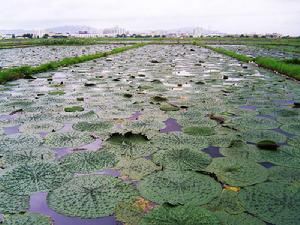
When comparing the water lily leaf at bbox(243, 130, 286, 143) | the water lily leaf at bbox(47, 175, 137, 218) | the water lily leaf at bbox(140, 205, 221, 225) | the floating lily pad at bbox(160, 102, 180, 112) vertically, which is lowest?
the water lily leaf at bbox(47, 175, 137, 218)

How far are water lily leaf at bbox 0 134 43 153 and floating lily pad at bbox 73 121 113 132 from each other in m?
0.76

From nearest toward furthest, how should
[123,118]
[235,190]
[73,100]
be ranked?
[235,190] < [123,118] < [73,100]

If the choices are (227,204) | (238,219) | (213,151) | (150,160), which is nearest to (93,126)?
(150,160)

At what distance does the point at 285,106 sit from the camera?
24.1 feet

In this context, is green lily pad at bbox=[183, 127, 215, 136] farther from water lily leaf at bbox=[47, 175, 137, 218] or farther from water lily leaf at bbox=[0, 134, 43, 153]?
water lily leaf at bbox=[0, 134, 43, 153]

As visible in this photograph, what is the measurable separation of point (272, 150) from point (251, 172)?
3.02ft

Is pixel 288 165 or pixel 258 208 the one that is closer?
pixel 258 208

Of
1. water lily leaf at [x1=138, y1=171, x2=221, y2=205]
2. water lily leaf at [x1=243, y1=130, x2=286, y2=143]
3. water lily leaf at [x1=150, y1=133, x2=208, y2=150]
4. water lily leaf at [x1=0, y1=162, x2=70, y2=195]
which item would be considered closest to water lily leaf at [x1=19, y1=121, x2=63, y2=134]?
water lily leaf at [x1=0, y1=162, x2=70, y2=195]

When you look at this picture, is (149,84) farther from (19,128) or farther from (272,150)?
(272,150)

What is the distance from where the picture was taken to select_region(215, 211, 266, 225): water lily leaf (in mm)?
2939

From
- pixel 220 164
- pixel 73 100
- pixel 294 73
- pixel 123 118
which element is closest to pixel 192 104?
pixel 123 118

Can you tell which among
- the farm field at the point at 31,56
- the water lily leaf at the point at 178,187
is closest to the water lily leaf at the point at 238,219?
the water lily leaf at the point at 178,187

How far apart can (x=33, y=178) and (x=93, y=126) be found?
2096 millimetres

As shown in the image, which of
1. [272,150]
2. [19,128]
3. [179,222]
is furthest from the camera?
[19,128]
